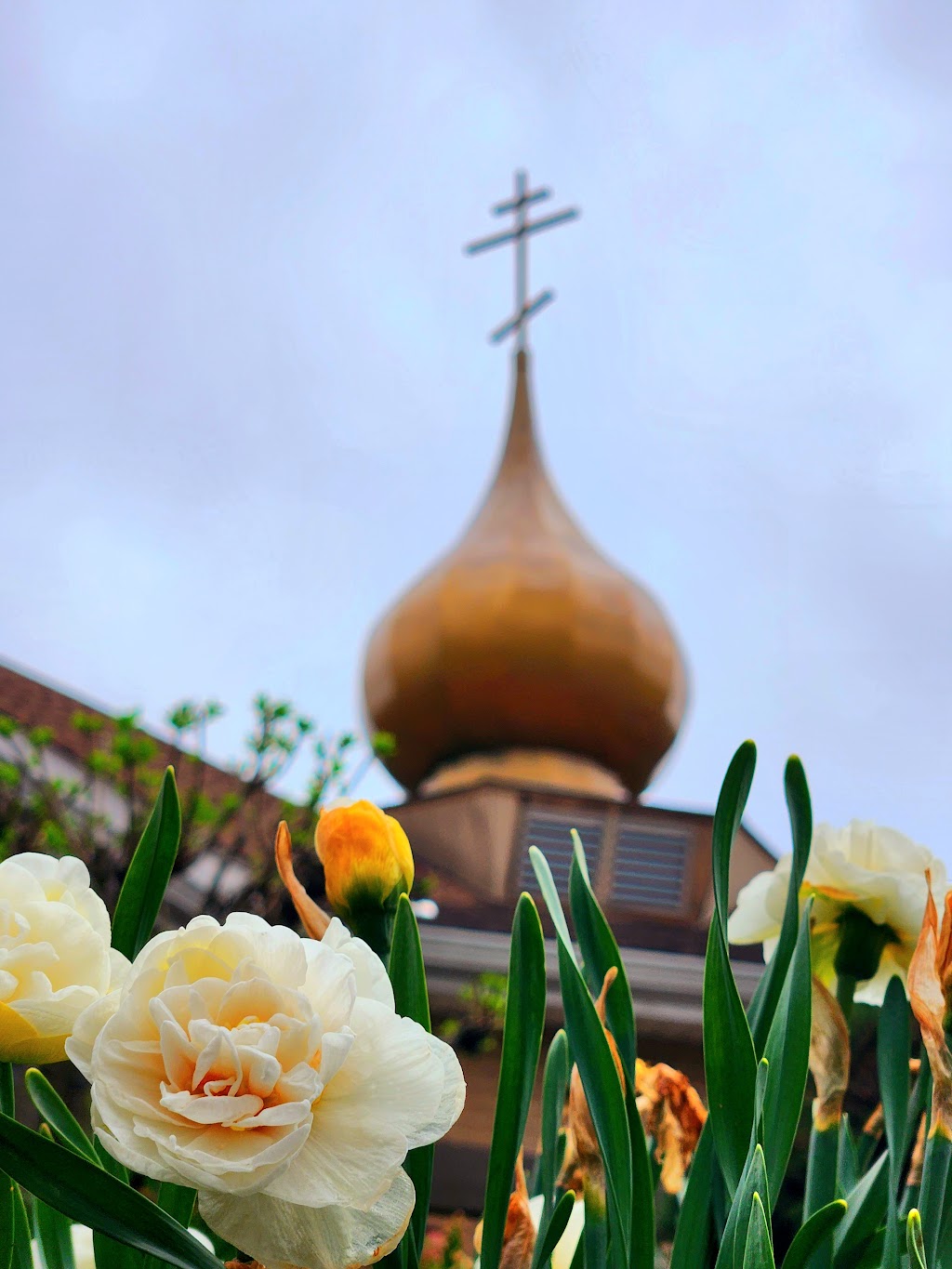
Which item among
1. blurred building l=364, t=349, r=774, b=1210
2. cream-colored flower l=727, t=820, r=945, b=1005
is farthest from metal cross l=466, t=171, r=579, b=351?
cream-colored flower l=727, t=820, r=945, b=1005

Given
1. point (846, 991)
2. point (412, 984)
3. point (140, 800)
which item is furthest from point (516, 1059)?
point (140, 800)

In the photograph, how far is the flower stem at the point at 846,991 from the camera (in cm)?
113

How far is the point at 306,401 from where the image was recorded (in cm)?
1405

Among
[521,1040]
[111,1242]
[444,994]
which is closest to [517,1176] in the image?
[521,1040]

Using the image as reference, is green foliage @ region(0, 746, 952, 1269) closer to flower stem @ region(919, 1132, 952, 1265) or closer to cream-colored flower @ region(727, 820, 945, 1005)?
flower stem @ region(919, 1132, 952, 1265)

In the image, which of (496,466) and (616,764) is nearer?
(616,764)

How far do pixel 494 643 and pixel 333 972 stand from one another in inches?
511

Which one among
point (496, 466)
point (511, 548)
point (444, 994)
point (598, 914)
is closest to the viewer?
point (598, 914)

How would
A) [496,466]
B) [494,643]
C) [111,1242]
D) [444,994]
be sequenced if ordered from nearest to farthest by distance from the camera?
[111,1242] → [444,994] → [494,643] → [496,466]

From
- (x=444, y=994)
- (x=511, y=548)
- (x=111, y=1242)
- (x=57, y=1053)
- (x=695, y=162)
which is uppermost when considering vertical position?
(x=695, y=162)

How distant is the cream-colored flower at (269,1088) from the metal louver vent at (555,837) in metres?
9.40

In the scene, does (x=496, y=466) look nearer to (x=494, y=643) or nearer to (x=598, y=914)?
(x=494, y=643)

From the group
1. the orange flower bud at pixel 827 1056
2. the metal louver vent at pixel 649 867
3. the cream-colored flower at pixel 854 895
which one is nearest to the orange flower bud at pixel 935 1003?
the orange flower bud at pixel 827 1056

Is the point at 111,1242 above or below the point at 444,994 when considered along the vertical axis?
above
